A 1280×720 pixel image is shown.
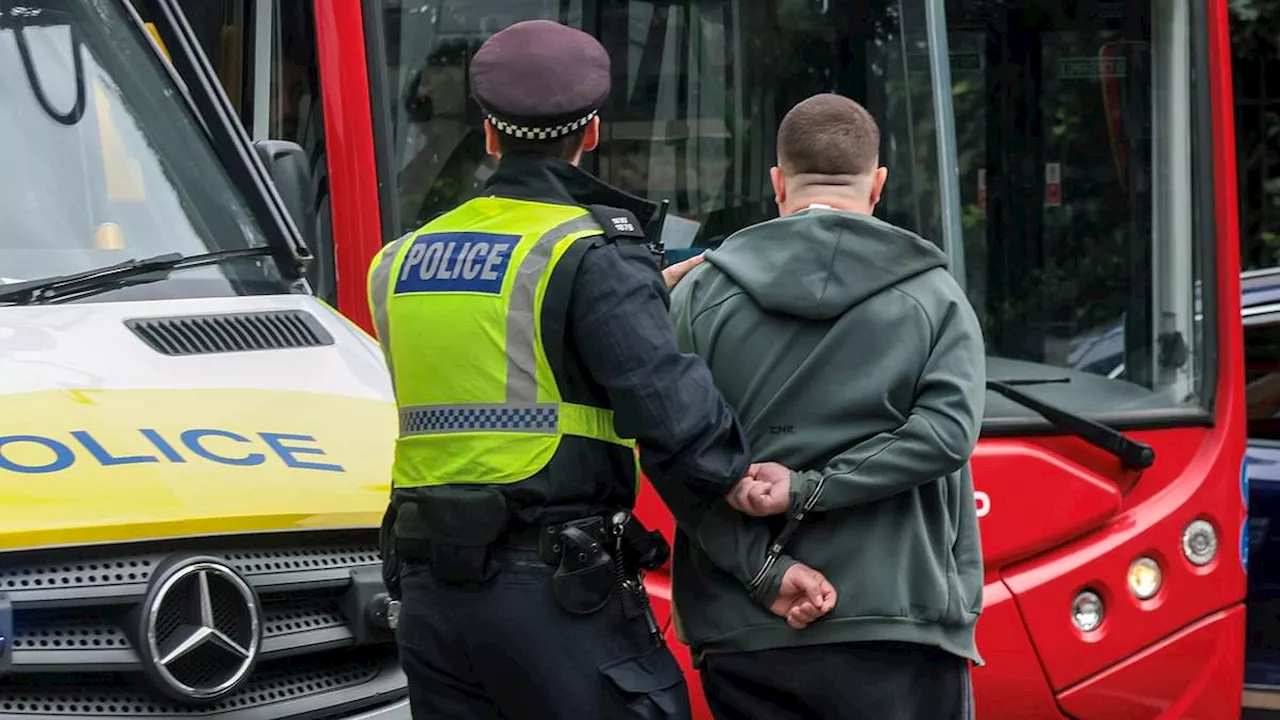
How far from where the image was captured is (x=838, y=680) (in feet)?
11.6

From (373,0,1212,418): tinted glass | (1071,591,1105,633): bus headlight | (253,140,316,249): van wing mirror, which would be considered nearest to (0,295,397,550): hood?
(253,140,316,249): van wing mirror

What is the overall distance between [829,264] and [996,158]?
2.32 m

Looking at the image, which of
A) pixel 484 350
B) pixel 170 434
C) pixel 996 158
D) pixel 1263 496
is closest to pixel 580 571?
pixel 484 350

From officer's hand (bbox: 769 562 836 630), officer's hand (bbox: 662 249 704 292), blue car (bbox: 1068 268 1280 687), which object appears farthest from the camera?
blue car (bbox: 1068 268 1280 687)

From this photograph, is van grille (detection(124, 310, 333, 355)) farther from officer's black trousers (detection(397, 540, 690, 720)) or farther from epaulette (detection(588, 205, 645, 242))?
epaulette (detection(588, 205, 645, 242))

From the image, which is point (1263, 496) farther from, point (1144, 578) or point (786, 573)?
point (786, 573)

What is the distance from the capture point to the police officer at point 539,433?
135 inches

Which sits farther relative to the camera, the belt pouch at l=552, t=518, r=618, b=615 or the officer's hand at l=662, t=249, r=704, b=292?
the officer's hand at l=662, t=249, r=704, b=292

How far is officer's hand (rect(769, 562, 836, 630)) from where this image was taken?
3.49 metres

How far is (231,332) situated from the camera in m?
4.39

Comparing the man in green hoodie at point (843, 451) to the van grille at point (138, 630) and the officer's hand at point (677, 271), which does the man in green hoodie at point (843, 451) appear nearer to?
the officer's hand at point (677, 271)

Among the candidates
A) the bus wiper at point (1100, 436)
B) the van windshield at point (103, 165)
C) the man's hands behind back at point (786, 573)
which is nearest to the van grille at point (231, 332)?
the van windshield at point (103, 165)

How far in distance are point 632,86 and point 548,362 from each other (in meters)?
2.42

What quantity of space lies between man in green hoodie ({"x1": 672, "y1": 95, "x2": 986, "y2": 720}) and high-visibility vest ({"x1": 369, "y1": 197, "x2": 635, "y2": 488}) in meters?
0.27
